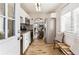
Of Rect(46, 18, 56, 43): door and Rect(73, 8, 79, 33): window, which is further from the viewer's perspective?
Rect(46, 18, 56, 43): door

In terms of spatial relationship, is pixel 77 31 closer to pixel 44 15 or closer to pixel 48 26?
pixel 48 26

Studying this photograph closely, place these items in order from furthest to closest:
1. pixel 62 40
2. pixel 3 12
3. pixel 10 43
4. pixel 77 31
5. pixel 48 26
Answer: pixel 48 26
pixel 62 40
pixel 77 31
pixel 10 43
pixel 3 12

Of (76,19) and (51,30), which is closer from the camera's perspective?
(76,19)

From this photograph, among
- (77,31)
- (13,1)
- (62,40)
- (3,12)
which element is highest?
(13,1)

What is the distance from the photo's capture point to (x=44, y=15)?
11.0 m

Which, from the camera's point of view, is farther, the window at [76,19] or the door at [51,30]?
the door at [51,30]

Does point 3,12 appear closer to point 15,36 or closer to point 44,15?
point 15,36

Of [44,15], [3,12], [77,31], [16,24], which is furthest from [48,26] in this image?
[3,12]

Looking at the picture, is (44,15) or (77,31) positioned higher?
(44,15)

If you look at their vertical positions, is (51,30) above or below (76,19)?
below

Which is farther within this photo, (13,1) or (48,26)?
(48,26)
